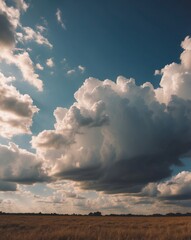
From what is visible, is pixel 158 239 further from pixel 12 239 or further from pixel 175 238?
pixel 12 239

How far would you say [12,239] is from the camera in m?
11.8

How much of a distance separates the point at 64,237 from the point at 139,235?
13.2ft

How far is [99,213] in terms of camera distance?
174 metres

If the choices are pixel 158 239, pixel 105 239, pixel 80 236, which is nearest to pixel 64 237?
pixel 80 236

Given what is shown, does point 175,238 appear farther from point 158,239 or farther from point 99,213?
point 99,213

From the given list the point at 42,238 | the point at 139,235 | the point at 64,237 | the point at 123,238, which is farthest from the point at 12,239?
the point at 139,235

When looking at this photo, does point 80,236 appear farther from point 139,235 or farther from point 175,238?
point 175,238

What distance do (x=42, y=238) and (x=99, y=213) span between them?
168169 millimetres

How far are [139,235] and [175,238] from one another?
7.44 feet

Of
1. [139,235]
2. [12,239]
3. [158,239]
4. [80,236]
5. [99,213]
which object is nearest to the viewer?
[12,239]

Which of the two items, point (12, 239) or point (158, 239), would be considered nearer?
point (12, 239)

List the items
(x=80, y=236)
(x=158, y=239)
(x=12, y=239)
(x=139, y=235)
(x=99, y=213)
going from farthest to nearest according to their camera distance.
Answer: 1. (x=99, y=213)
2. (x=139, y=235)
3. (x=80, y=236)
4. (x=158, y=239)
5. (x=12, y=239)

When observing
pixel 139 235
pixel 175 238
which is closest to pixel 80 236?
pixel 139 235

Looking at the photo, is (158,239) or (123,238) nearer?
(158,239)
